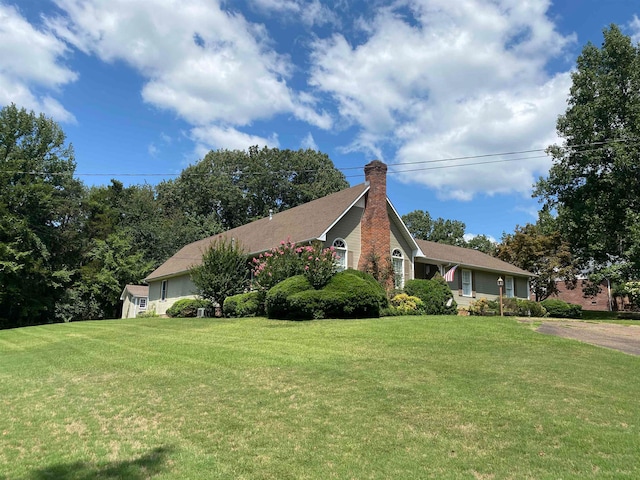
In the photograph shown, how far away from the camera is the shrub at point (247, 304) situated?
68.6 feet

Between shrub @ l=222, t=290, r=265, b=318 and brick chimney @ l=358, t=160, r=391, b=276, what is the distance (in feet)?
17.6

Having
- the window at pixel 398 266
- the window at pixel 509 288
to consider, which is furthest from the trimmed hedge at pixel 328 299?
the window at pixel 509 288

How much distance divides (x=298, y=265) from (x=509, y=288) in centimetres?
1930

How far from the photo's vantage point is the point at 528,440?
17.8ft

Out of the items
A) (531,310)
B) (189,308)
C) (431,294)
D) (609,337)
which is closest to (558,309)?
(531,310)

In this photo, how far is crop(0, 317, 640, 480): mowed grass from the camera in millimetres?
4891

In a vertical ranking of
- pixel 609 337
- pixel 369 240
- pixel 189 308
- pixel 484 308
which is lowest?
pixel 609 337

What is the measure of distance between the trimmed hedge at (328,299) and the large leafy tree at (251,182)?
37.1 metres

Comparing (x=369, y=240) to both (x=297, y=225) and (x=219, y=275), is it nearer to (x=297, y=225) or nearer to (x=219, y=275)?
(x=297, y=225)

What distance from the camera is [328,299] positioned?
17.9 m

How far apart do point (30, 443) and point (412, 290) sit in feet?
62.3

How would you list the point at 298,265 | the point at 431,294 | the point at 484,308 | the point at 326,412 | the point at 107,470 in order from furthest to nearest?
the point at 484,308
the point at 431,294
the point at 298,265
the point at 326,412
the point at 107,470

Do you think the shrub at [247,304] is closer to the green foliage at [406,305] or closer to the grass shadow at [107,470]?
the green foliage at [406,305]

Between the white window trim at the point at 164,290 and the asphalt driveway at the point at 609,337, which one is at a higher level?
the white window trim at the point at 164,290
